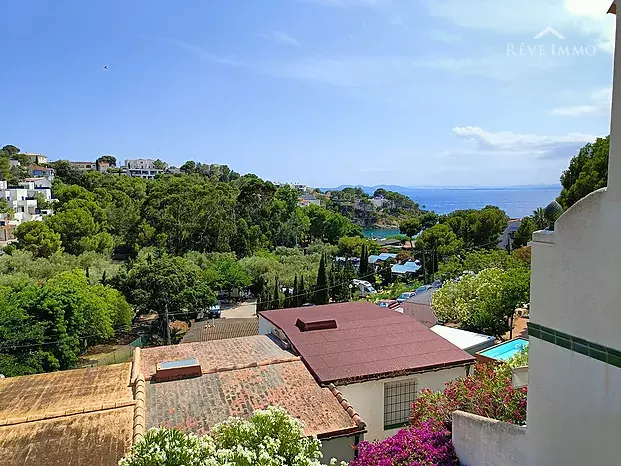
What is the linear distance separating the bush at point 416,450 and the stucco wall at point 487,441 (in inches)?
6.5

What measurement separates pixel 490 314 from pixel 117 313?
59.3ft

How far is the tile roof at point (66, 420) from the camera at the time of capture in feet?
24.0

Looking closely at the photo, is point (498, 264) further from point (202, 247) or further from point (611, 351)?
point (202, 247)

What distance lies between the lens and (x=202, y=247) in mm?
44844

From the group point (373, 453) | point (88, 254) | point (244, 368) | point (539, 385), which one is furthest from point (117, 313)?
point (539, 385)

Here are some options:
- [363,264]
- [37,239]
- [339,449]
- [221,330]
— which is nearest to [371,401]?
[339,449]

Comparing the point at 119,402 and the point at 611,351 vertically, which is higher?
the point at 611,351

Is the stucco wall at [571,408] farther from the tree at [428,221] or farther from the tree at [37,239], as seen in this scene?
the tree at [428,221]

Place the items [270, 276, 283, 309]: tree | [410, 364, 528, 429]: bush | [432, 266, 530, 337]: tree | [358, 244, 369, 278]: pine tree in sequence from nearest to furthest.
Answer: [410, 364, 528, 429]: bush, [432, 266, 530, 337]: tree, [270, 276, 283, 309]: tree, [358, 244, 369, 278]: pine tree

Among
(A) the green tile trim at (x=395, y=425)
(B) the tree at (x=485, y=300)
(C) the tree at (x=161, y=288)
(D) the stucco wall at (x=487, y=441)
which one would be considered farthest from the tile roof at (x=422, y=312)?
(D) the stucco wall at (x=487, y=441)

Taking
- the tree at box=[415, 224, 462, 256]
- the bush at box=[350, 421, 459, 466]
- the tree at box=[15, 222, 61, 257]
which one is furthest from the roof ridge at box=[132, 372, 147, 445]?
the tree at box=[415, 224, 462, 256]

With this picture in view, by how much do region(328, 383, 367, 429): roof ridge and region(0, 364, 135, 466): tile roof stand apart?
3.76m

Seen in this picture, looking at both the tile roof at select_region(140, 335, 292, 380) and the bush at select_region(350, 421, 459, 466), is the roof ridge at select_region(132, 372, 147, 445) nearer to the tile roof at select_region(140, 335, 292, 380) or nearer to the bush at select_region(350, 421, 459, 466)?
the tile roof at select_region(140, 335, 292, 380)

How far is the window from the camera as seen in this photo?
1038cm
